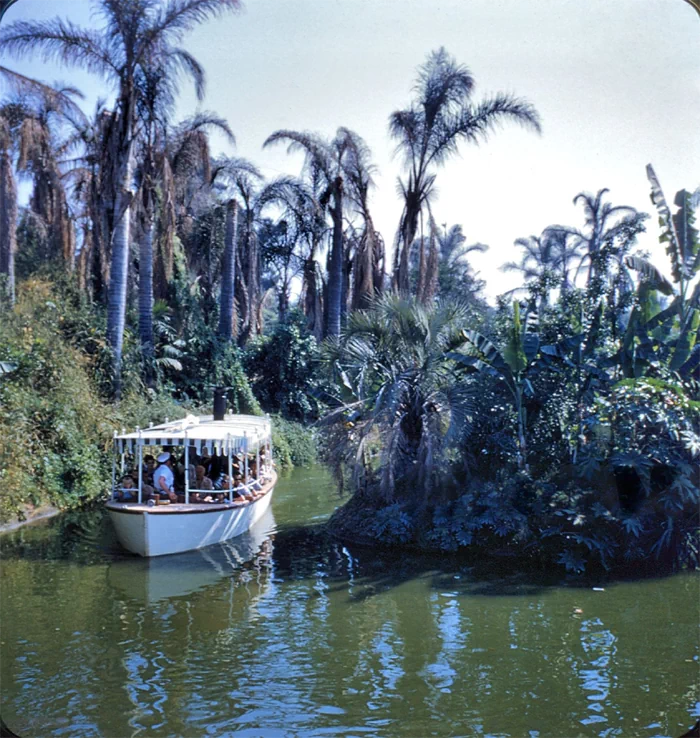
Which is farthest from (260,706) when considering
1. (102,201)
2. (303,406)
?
(303,406)

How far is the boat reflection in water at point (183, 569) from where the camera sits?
439 inches

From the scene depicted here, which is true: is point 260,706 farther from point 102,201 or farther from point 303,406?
point 303,406

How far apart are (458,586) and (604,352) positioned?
5464 millimetres

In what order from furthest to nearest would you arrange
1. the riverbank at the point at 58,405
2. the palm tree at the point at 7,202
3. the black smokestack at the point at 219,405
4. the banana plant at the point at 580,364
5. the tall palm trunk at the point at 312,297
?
the tall palm trunk at the point at 312,297
the palm tree at the point at 7,202
the black smokestack at the point at 219,405
the riverbank at the point at 58,405
the banana plant at the point at 580,364

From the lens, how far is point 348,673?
25.5ft

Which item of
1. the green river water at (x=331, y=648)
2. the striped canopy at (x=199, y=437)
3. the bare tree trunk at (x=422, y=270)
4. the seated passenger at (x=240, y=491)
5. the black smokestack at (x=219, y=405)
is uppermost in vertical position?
the bare tree trunk at (x=422, y=270)

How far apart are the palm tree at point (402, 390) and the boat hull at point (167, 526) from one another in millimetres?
2659

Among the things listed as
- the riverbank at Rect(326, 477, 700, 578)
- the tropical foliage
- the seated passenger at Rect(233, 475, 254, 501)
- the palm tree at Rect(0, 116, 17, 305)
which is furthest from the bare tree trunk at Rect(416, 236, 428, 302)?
the palm tree at Rect(0, 116, 17, 305)

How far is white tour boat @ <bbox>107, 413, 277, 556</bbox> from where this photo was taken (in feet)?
42.0

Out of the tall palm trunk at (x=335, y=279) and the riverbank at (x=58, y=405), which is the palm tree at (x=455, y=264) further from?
the riverbank at (x=58, y=405)

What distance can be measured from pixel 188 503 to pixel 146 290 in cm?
1155

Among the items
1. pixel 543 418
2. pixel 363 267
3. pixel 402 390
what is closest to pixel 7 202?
pixel 363 267

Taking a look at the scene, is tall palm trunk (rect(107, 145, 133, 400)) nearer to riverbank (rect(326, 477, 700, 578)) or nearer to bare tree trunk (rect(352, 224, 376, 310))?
bare tree trunk (rect(352, 224, 376, 310))

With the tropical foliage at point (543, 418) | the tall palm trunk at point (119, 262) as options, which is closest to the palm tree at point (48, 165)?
the tall palm trunk at point (119, 262)
